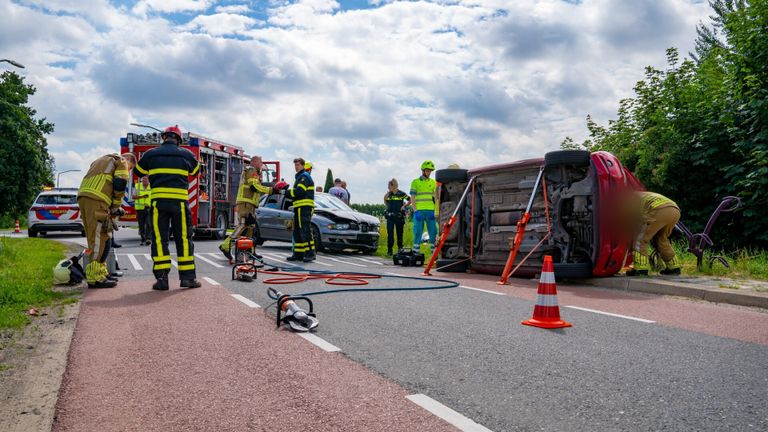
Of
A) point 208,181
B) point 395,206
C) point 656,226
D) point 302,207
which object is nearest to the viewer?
point 656,226

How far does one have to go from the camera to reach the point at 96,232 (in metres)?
8.36

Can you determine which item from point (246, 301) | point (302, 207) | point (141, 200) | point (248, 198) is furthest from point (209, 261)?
point (141, 200)

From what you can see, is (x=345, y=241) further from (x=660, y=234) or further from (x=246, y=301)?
(x=246, y=301)

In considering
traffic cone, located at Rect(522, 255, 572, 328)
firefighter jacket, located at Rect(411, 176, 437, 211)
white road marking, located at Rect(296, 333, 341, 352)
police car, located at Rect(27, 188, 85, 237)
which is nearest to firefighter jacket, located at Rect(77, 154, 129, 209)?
white road marking, located at Rect(296, 333, 341, 352)

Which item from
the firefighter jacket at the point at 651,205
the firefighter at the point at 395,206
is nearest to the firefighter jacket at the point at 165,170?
the firefighter jacket at the point at 651,205

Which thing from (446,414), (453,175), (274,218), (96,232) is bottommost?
(446,414)

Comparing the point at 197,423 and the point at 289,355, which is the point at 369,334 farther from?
the point at 197,423

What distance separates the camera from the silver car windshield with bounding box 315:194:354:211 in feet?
53.9

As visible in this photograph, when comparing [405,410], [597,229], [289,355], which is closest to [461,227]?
[597,229]

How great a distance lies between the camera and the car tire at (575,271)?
9.27 m

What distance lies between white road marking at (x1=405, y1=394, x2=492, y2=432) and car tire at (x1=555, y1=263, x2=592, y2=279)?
6117 mm

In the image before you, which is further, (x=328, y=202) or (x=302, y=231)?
(x=328, y=202)

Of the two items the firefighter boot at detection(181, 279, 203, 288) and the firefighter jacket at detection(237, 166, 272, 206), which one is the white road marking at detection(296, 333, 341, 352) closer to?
the firefighter boot at detection(181, 279, 203, 288)

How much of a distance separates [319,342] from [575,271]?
5.33m
